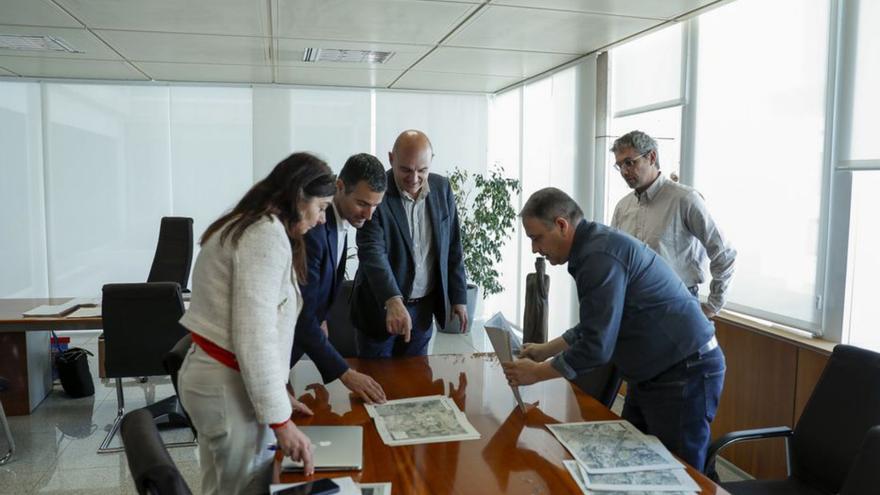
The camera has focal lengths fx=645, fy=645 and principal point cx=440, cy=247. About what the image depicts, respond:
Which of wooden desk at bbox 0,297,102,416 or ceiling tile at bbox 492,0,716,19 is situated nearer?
ceiling tile at bbox 492,0,716,19

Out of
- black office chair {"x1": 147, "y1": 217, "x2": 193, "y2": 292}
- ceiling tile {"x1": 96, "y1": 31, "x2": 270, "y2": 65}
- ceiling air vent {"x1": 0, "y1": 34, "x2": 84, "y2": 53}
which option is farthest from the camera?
black office chair {"x1": 147, "y1": 217, "x2": 193, "y2": 292}

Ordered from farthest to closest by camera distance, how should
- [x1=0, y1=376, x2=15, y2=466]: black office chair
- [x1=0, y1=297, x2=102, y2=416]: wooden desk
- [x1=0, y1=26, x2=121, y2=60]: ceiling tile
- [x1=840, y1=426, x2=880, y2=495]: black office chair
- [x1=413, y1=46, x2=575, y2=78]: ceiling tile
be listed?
[x1=413, y1=46, x2=575, y2=78]: ceiling tile
[x1=0, y1=26, x2=121, y2=60]: ceiling tile
[x1=0, y1=297, x2=102, y2=416]: wooden desk
[x1=0, y1=376, x2=15, y2=466]: black office chair
[x1=840, y1=426, x2=880, y2=495]: black office chair

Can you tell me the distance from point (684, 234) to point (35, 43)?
4778 millimetres

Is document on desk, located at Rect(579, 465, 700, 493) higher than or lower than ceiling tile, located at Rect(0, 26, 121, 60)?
lower

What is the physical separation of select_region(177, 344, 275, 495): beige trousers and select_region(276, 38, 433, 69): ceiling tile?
11.6 ft

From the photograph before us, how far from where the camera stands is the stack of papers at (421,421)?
1.74 metres

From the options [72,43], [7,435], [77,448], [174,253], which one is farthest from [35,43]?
[77,448]

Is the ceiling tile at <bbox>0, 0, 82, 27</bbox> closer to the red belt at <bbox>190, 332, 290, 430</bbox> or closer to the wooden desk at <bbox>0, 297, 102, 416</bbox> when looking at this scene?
the wooden desk at <bbox>0, 297, 102, 416</bbox>

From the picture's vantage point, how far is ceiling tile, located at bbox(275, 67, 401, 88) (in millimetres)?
5836

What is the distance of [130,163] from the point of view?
21.6 feet

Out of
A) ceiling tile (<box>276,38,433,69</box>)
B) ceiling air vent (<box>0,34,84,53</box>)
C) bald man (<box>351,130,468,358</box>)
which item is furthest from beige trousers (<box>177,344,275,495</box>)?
ceiling air vent (<box>0,34,84,53</box>)

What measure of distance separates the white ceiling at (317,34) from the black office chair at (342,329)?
1716 mm

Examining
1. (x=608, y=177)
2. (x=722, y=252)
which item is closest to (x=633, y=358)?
(x=722, y=252)

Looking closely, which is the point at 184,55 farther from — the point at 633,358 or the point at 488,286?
the point at 633,358
